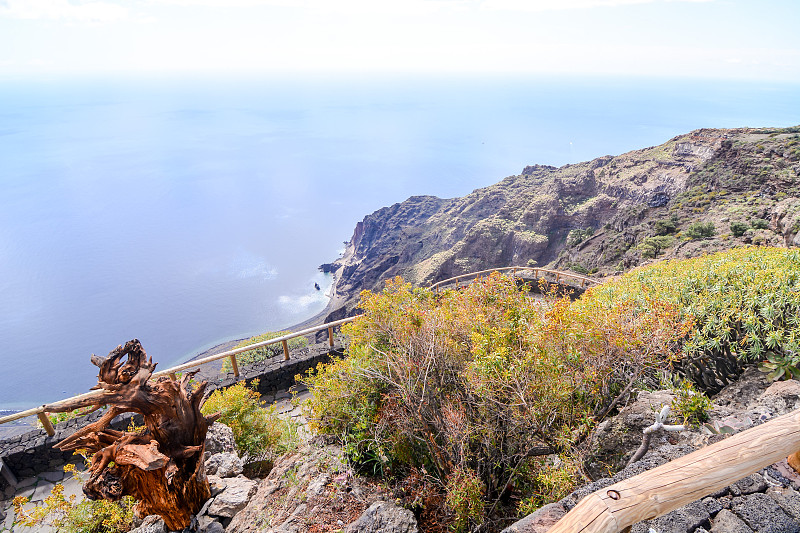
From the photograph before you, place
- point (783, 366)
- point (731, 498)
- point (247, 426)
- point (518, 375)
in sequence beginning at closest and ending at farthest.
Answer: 1. point (731, 498)
2. point (783, 366)
3. point (518, 375)
4. point (247, 426)

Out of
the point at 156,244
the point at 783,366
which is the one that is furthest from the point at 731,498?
the point at 156,244

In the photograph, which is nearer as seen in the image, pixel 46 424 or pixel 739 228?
pixel 46 424

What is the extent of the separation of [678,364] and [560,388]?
2.32m

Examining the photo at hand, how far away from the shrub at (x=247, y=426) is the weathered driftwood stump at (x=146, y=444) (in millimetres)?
1358

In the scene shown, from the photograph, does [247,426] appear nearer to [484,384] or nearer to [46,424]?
[46,424]

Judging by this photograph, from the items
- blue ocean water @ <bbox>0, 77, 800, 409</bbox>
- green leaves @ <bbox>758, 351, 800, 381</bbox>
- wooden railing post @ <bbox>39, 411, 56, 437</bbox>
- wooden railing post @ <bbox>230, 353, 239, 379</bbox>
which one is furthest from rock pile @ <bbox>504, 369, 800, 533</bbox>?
blue ocean water @ <bbox>0, 77, 800, 409</bbox>

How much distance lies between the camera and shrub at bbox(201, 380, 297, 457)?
6.62 m

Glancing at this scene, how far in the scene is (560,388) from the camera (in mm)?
4328

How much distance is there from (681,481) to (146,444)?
5382 millimetres

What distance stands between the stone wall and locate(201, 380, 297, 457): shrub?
6.51 feet

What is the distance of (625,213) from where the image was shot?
38.2 m

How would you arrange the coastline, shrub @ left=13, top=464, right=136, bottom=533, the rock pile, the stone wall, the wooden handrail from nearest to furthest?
the wooden handrail → the rock pile → shrub @ left=13, top=464, right=136, bottom=533 → the stone wall → the coastline

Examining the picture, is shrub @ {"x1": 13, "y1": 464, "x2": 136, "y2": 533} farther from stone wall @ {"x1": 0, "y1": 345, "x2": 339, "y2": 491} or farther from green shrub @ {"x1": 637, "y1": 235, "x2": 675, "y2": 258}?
green shrub @ {"x1": 637, "y1": 235, "x2": 675, "y2": 258}

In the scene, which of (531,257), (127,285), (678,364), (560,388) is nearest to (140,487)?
(560,388)
